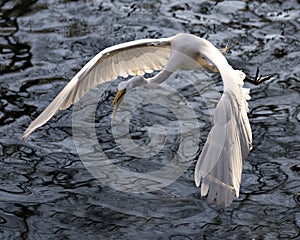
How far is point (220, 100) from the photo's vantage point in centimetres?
477

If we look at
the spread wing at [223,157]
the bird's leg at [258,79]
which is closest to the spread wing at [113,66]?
the spread wing at [223,157]

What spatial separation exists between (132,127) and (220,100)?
86.9 inches

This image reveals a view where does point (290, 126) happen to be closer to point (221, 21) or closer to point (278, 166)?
point (278, 166)

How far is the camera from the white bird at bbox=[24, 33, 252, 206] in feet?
15.3

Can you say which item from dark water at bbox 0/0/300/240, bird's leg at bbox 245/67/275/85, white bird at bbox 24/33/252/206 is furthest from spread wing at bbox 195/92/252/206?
bird's leg at bbox 245/67/275/85

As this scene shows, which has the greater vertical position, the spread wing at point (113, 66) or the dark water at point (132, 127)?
the spread wing at point (113, 66)

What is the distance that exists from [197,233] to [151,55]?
1.42 m

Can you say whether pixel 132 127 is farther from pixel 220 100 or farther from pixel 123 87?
pixel 220 100

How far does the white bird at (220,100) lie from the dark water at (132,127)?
2.14 feet

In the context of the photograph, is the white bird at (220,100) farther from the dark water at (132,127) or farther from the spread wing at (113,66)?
the dark water at (132,127)

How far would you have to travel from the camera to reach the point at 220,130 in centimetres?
467

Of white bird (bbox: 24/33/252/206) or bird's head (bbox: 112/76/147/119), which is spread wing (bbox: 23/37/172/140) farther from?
bird's head (bbox: 112/76/147/119)

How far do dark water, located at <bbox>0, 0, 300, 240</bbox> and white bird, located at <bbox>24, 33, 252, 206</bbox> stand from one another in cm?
65

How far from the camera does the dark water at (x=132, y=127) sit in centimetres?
572
